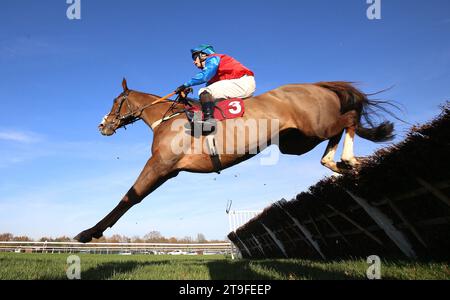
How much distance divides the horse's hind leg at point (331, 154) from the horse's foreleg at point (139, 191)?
7.61 ft

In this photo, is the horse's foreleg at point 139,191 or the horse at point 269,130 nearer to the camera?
the horse's foreleg at point 139,191

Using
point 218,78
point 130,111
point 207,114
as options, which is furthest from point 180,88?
point 130,111

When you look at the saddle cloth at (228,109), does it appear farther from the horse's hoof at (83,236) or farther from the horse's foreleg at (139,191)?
the horse's hoof at (83,236)

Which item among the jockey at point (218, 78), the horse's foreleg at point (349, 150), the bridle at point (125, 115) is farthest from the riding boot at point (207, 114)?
the horse's foreleg at point (349, 150)

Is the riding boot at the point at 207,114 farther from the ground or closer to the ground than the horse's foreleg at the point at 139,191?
farther from the ground

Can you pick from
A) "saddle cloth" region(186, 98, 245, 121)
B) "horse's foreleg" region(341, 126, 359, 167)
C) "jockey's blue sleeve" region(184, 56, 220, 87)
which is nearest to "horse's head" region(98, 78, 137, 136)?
"jockey's blue sleeve" region(184, 56, 220, 87)

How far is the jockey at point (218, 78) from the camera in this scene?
5531 millimetres

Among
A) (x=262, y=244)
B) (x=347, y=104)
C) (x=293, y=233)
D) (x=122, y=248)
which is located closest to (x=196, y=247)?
(x=122, y=248)

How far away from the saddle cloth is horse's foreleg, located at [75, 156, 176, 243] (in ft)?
3.01

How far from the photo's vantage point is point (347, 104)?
608 cm

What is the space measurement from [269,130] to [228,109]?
0.66 m

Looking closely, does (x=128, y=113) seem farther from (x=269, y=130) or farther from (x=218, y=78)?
(x=269, y=130)

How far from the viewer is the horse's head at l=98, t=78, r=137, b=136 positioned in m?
6.54
